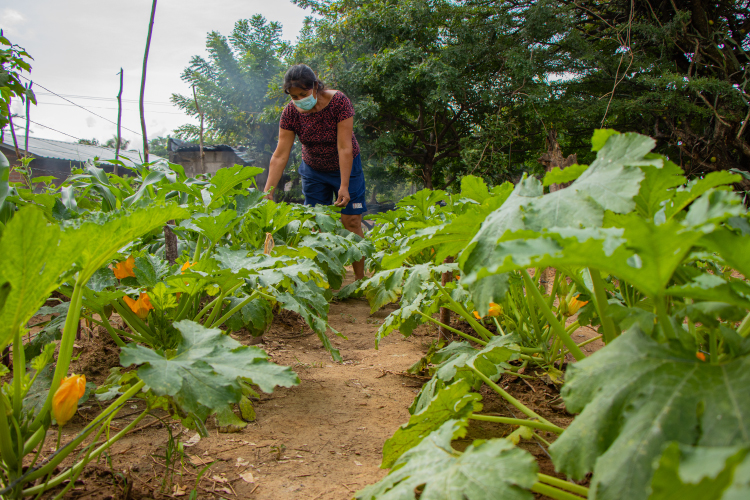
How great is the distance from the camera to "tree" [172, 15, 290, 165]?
17594mm

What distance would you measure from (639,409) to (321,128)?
3648 mm

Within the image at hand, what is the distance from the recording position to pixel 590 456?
0.55 metres

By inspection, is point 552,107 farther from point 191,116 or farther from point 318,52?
point 191,116

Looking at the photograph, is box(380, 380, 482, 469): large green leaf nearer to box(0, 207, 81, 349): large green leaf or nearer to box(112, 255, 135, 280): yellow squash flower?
box(0, 207, 81, 349): large green leaf

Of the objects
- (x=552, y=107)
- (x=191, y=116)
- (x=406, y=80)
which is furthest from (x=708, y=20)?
(x=191, y=116)

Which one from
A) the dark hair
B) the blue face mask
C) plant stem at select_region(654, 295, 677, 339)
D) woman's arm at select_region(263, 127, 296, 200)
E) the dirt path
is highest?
the dark hair

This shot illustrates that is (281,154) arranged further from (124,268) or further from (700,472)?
(700,472)

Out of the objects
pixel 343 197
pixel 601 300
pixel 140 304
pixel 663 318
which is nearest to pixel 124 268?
pixel 140 304

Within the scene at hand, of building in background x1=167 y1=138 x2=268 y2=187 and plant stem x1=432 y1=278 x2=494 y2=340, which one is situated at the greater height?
building in background x1=167 y1=138 x2=268 y2=187

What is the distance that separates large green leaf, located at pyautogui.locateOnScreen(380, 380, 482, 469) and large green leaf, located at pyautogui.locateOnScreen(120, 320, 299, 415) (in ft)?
1.02

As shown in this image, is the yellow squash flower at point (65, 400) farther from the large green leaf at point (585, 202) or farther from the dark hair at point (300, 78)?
the dark hair at point (300, 78)

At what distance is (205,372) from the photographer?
854mm

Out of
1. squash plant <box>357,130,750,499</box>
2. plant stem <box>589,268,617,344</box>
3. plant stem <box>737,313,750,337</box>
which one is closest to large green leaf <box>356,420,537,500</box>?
squash plant <box>357,130,750,499</box>

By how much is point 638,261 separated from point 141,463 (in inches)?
50.9
